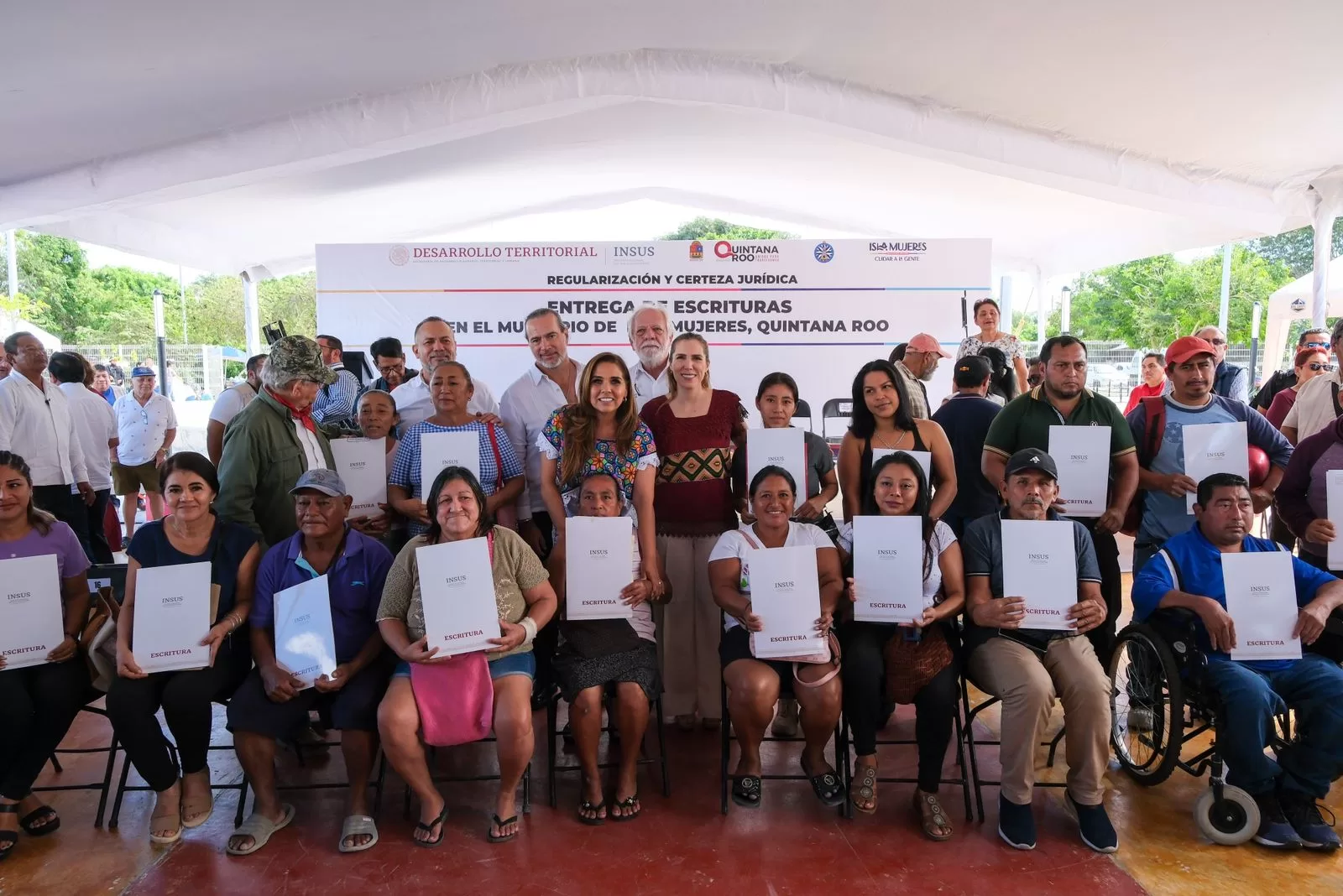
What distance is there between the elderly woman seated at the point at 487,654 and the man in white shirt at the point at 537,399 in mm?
738

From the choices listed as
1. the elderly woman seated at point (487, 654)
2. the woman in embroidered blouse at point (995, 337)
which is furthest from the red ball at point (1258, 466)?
the elderly woman seated at point (487, 654)

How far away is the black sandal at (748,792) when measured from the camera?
10.5 ft

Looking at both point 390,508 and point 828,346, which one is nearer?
point 390,508

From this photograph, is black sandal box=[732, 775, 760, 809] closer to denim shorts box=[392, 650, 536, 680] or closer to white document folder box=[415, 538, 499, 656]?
denim shorts box=[392, 650, 536, 680]

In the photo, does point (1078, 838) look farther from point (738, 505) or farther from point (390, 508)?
point (390, 508)

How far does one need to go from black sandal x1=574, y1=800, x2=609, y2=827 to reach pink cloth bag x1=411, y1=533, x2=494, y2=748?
48 centimetres

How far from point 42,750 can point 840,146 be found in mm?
8825

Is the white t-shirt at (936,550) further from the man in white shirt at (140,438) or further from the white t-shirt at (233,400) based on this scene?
the man in white shirt at (140,438)

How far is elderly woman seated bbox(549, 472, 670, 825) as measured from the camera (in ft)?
10.3

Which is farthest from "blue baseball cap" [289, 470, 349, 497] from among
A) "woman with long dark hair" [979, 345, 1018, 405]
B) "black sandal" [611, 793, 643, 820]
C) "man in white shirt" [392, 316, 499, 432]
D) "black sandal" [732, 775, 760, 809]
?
"woman with long dark hair" [979, 345, 1018, 405]

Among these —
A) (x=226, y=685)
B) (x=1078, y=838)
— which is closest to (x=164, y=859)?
(x=226, y=685)

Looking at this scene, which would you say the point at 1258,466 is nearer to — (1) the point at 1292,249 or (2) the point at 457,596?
(2) the point at 457,596

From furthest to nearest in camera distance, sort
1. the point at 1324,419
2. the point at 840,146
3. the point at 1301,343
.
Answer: the point at 840,146
the point at 1301,343
the point at 1324,419

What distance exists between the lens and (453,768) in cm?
362
